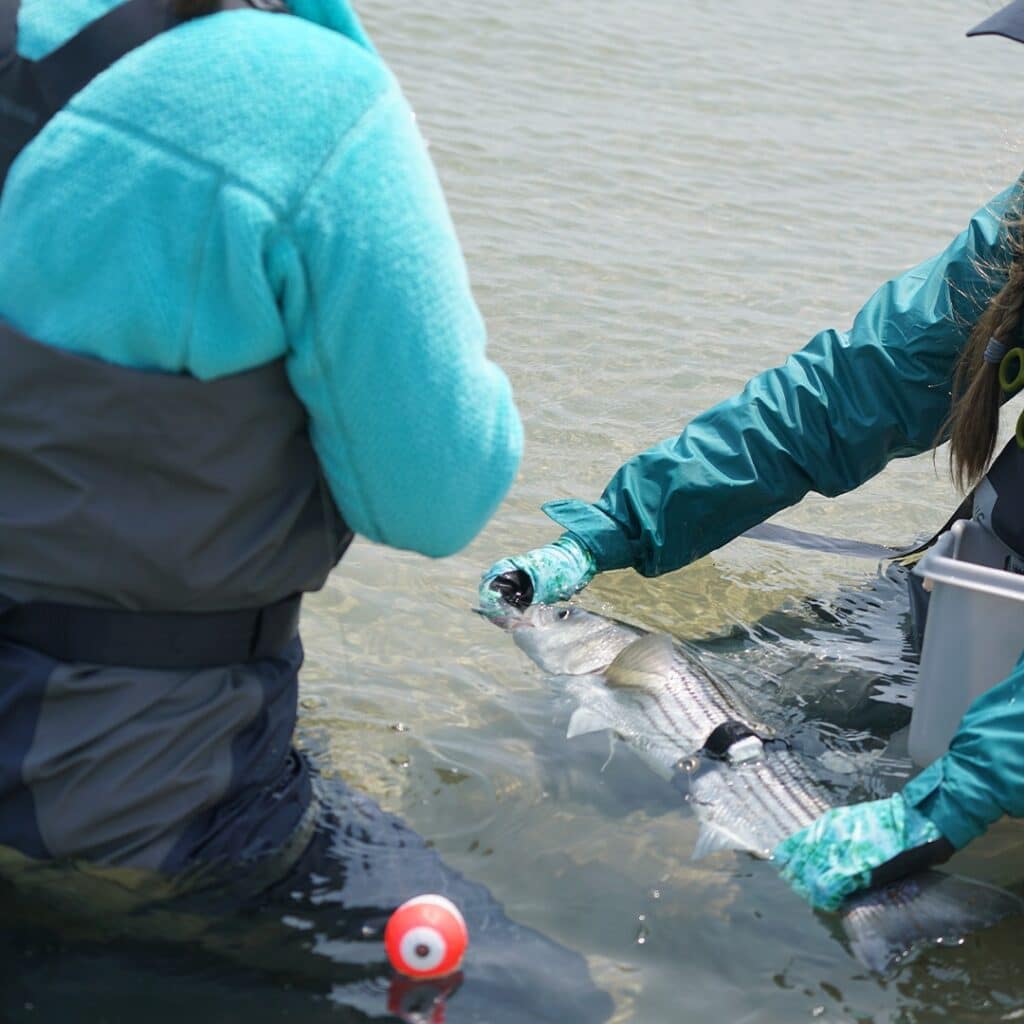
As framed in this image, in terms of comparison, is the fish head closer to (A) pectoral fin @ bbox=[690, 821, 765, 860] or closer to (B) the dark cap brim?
(A) pectoral fin @ bbox=[690, 821, 765, 860]

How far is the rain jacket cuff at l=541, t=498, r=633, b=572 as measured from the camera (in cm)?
426

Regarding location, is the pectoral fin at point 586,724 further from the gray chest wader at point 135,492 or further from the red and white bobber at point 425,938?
the gray chest wader at point 135,492

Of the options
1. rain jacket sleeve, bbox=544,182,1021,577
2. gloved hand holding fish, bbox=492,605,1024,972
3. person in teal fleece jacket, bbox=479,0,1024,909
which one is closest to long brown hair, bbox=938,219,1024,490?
person in teal fleece jacket, bbox=479,0,1024,909

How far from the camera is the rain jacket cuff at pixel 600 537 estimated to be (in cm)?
426

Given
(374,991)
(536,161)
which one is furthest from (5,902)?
(536,161)

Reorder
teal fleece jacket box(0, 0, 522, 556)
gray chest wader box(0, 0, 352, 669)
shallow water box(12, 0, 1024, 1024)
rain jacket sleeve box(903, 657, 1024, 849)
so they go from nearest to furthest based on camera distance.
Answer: teal fleece jacket box(0, 0, 522, 556), gray chest wader box(0, 0, 352, 669), rain jacket sleeve box(903, 657, 1024, 849), shallow water box(12, 0, 1024, 1024)

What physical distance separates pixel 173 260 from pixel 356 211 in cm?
25

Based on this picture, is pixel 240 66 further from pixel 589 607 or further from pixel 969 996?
pixel 589 607

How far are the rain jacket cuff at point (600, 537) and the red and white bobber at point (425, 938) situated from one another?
5.75 feet

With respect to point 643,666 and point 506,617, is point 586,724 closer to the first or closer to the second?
point 643,666

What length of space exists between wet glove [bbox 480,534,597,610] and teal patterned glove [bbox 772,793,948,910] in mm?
1195

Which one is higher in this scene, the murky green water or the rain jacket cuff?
the rain jacket cuff

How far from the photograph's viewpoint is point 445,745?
371cm

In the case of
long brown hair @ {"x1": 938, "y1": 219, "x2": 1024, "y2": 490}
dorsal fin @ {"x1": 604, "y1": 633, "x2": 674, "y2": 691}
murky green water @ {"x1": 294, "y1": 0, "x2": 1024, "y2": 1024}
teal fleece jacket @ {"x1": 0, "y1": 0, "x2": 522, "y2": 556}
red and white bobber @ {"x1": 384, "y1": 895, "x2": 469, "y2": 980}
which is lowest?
murky green water @ {"x1": 294, "y1": 0, "x2": 1024, "y2": 1024}
